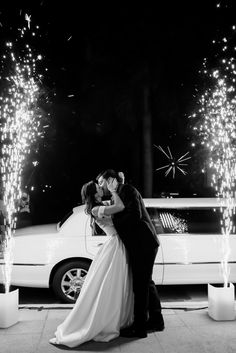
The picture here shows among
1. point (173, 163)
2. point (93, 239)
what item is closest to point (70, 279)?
point (93, 239)

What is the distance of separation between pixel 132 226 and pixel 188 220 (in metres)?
2.52

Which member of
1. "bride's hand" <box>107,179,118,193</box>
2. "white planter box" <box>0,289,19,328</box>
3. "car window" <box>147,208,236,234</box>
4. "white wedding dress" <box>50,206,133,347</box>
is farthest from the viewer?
"car window" <box>147,208,236,234</box>

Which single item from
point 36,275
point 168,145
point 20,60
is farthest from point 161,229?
point 168,145

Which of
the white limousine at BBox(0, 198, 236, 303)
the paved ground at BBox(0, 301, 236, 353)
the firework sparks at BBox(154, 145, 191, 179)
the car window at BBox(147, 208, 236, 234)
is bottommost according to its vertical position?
the paved ground at BBox(0, 301, 236, 353)

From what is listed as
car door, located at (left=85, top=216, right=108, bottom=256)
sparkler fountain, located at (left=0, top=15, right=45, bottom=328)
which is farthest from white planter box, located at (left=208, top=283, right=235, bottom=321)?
sparkler fountain, located at (left=0, top=15, right=45, bottom=328)

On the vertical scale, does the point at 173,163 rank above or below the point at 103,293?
above

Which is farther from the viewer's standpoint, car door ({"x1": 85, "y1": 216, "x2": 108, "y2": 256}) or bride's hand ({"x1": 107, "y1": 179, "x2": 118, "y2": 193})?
car door ({"x1": 85, "y1": 216, "x2": 108, "y2": 256})

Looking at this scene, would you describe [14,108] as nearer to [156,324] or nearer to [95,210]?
[95,210]

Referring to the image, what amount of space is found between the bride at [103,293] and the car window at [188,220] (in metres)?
2.21

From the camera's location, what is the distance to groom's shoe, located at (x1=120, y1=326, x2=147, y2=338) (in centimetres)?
487

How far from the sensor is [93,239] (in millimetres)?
6996

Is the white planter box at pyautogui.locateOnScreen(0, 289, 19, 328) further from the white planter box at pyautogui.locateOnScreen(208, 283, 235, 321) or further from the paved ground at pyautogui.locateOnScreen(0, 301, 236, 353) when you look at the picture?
the white planter box at pyautogui.locateOnScreen(208, 283, 235, 321)

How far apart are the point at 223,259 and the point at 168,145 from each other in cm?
1675

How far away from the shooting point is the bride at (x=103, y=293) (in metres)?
4.80
